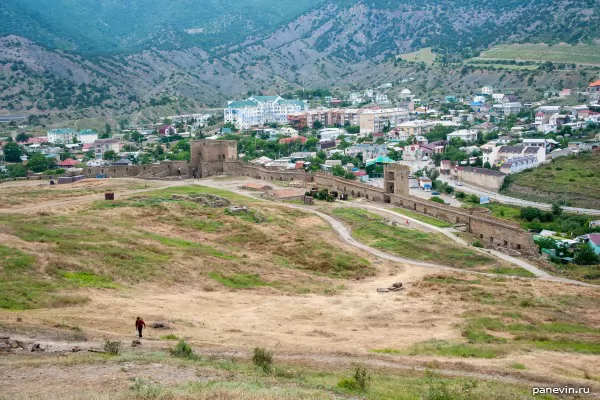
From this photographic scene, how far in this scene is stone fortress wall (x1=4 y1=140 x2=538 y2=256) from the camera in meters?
39.8

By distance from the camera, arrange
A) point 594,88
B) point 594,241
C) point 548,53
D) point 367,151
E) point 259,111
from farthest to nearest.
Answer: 1. point 548,53
2. point 259,111
3. point 594,88
4. point 367,151
5. point 594,241

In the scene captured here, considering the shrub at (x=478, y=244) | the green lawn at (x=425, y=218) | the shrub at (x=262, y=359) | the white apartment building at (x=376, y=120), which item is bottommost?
the shrub at (x=478, y=244)

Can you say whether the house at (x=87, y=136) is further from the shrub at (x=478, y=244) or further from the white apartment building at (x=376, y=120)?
the shrub at (x=478, y=244)

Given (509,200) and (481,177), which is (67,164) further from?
(509,200)

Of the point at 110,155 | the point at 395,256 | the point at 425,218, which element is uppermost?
the point at 110,155

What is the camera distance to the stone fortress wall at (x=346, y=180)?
39812 millimetres

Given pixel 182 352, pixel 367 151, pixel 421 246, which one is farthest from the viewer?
pixel 367 151

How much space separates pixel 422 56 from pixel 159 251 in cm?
14533

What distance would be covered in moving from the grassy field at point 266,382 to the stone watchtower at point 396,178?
108 ft

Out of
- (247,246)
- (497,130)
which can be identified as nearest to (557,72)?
(497,130)

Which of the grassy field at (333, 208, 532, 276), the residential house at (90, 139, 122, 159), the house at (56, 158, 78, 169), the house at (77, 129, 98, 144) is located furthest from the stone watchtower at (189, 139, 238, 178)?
the house at (77, 129, 98, 144)

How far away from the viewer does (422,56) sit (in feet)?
548

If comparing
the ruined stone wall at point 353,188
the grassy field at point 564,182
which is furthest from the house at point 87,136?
the grassy field at point 564,182

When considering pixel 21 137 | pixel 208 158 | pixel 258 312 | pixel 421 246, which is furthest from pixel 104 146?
pixel 258 312
